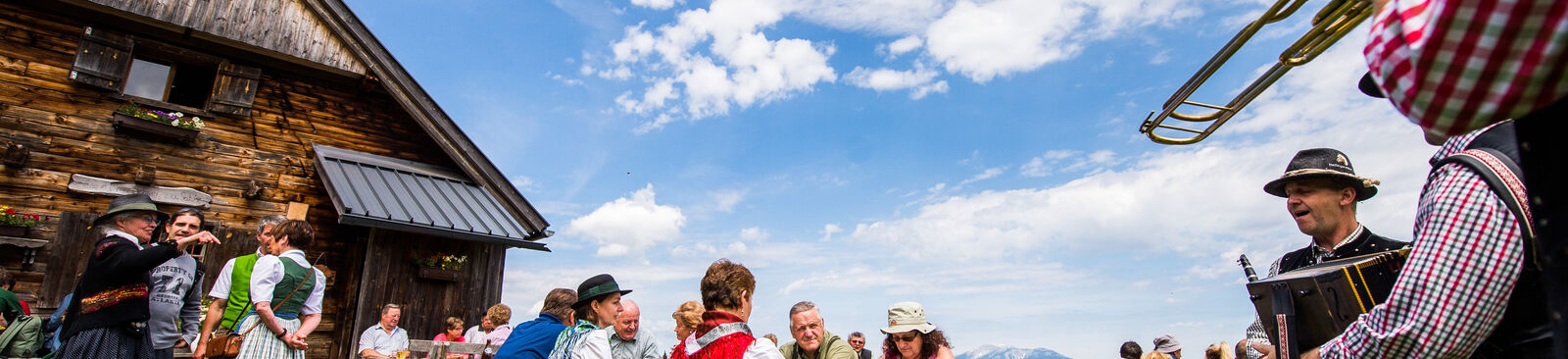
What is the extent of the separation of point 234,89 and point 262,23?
0.90m

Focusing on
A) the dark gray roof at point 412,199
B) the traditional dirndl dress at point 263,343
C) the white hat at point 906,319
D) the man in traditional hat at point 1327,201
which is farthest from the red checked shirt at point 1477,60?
the dark gray roof at point 412,199

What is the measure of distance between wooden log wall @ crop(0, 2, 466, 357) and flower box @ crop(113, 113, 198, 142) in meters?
0.13

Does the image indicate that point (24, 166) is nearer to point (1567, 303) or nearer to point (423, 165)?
point (423, 165)

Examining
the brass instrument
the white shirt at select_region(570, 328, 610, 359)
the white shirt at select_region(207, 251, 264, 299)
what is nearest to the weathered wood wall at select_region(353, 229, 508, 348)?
the white shirt at select_region(207, 251, 264, 299)

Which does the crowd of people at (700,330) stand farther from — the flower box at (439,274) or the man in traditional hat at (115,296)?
the flower box at (439,274)

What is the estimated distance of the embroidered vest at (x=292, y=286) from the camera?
598cm

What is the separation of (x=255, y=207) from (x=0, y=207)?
2175mm

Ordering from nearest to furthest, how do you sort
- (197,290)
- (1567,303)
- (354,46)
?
1. (1567,303)
2. (197,290)
3. (354,46)

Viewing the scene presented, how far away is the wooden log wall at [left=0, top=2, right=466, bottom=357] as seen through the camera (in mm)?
8078

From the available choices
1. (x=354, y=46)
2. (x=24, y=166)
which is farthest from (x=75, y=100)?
(x=354, y=46)

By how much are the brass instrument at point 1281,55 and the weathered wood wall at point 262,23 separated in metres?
10.1

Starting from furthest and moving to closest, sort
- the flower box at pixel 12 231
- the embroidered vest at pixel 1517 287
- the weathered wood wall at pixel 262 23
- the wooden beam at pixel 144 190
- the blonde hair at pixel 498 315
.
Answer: the blonde hair at pixel 498 315, the weathered wood wall at pixel 262 23, the wooden beam at pixel 144 190, the flower box at pixel 12 231, the embroidered vest at pixel 1517 287

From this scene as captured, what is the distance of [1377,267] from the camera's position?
91.5 inches

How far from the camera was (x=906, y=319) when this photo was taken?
19.5 feet
